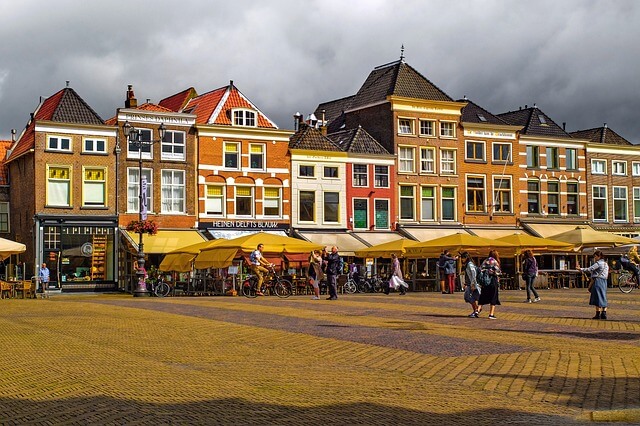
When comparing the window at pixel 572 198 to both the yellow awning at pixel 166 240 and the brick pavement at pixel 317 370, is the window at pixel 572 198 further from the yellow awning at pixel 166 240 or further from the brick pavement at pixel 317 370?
the brick pavement at pixel 317 370

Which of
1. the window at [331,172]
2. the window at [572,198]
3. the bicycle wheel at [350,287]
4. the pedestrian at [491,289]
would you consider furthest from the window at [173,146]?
the pedestrian at [491,289]

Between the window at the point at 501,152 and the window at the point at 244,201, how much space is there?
16906mm

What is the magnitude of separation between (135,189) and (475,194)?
21.6 metres

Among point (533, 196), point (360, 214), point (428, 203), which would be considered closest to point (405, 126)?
point (428, 203)

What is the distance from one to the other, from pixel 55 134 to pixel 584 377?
123 ft

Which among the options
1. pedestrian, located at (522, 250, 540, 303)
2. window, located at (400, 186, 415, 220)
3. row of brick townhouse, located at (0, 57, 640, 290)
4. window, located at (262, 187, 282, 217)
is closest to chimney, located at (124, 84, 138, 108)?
row of brick townhouse, located at (0, 57, 640, 290)

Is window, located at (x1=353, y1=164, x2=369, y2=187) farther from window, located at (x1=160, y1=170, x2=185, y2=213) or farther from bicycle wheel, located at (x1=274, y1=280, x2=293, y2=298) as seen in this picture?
bicycle wheel, located at (x1=274, y1=280, x2=293, y2=298)

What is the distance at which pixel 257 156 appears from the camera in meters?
49.2

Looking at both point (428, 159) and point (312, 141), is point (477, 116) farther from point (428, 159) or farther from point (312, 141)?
point (312, 141)

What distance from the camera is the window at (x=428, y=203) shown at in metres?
53.8

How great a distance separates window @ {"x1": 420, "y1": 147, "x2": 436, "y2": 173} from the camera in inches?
2119

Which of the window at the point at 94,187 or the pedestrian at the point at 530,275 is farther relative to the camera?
the window at the point at 94,187

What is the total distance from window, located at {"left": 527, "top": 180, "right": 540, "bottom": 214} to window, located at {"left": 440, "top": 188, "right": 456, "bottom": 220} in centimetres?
581

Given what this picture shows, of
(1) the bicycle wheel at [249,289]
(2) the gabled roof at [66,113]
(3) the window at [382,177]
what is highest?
(2) the gabled roof at [66,113]
